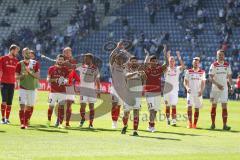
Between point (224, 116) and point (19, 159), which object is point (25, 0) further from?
point (19, 159)

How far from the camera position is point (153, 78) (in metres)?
20.7

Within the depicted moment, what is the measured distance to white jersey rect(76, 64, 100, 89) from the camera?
22172mm

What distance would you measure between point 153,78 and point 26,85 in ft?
13.0

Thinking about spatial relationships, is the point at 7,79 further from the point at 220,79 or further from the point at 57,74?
the point at 220,79

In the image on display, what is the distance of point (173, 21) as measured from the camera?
51812mm

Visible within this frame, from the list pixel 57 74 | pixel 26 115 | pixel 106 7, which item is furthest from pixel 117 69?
pixel 106 7

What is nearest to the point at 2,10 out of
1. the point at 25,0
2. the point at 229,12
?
the point at 25,0

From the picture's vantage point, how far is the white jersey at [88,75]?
2217cm

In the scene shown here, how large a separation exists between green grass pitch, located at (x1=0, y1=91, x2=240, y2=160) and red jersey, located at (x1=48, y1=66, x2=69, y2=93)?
1.33m

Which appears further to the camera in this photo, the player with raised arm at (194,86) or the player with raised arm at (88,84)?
the player with raised arm at (194,86)

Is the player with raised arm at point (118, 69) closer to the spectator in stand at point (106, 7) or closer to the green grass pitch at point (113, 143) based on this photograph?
the green grass pitch at point (113, 143)

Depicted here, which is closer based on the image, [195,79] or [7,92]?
[7,92]

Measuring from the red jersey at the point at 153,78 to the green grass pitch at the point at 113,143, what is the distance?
1.37 metres

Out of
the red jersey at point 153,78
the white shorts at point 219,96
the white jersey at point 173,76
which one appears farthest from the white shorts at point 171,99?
the red jersey at point 153,78
